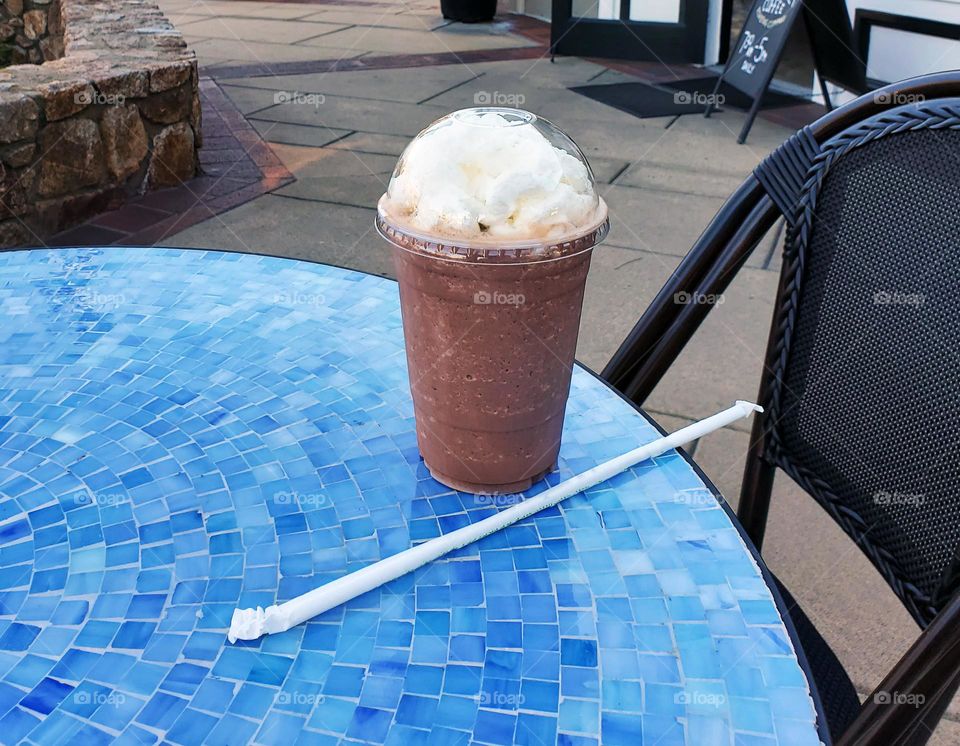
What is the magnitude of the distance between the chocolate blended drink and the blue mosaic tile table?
0.24 feet

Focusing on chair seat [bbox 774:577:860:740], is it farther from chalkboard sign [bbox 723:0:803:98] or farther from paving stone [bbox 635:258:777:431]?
chalkboard sign [bbox 723:0:803:98]

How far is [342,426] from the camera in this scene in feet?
3.63

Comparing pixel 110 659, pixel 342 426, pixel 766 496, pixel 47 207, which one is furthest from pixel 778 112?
pixel 110 659

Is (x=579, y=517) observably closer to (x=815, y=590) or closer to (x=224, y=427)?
(x=224, y=427)

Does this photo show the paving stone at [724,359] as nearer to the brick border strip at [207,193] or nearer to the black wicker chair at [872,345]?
the black wicker chair at [872,345]

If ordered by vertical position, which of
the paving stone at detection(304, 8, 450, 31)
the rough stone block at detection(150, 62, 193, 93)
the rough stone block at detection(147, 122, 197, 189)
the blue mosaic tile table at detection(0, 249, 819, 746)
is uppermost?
the blue mosaic tile table at detection(0, 249, 819, 746)

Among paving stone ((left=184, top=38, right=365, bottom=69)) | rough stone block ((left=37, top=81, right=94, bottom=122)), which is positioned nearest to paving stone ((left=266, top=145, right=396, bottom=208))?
rough stone block ((left=37, top=81, right=94, bottom=122))

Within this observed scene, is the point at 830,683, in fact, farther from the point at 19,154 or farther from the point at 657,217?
the point at 19,154

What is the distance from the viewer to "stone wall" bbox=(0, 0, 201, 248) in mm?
3883

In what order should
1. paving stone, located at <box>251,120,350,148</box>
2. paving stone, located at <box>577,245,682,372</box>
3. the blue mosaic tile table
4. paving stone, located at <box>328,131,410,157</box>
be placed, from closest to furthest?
the blue mosaic tile table
paving stone, located at <box>577,245,682,372</box>
paving stone, located at <box>328,131,410,157</box>
paving stone, located at <box>251,120,350,148</box>

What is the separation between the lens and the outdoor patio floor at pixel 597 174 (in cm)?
231

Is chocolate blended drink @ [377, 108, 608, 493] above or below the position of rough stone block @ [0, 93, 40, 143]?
above

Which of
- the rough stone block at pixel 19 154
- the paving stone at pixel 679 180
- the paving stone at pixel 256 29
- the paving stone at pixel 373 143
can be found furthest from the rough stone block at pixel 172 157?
the paving stone at pixel 256 29

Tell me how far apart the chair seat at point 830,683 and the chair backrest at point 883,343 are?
15 centimetres
